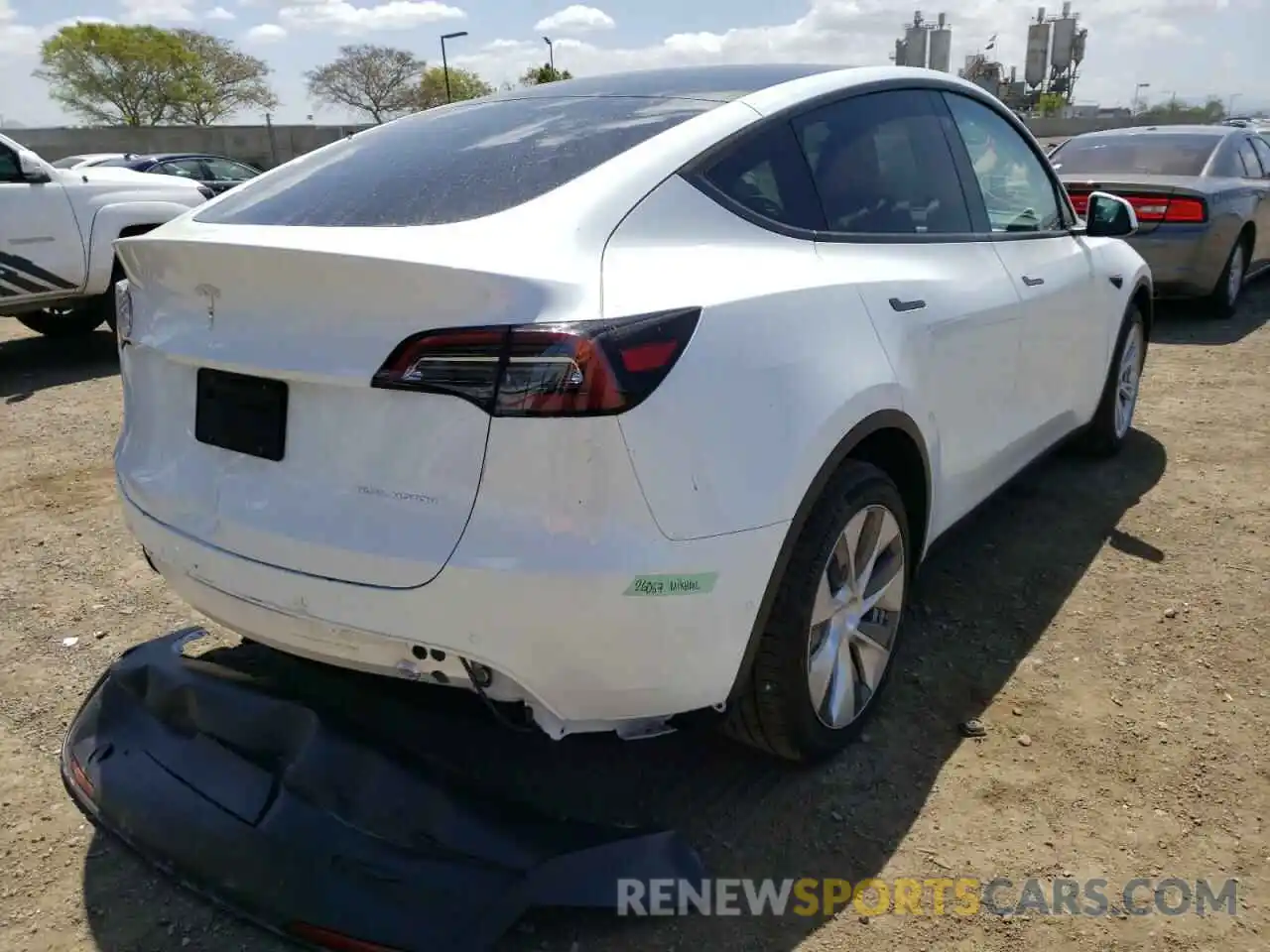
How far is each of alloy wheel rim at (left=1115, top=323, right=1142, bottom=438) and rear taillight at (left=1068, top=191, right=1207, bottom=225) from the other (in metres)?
2.98

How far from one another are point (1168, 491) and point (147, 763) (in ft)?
13.8

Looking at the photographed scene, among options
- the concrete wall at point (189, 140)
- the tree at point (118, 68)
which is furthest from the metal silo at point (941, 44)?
the tree at point (118, 68)

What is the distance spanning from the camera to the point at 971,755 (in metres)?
2.65

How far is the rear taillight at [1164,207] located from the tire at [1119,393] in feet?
9.69

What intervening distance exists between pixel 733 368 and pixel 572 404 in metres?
0.38

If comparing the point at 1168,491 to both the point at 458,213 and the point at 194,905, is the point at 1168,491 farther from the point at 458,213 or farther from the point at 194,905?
the point at 194,905

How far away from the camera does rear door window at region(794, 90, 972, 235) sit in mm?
2566

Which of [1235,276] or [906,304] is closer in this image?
[906,304]

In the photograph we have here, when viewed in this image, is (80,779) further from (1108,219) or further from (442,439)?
(1108,219)

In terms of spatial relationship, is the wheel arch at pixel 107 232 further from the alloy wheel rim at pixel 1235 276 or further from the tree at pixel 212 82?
the tree at pixel 212 82

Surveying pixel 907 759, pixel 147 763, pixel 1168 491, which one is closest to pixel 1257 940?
pixel 907 759

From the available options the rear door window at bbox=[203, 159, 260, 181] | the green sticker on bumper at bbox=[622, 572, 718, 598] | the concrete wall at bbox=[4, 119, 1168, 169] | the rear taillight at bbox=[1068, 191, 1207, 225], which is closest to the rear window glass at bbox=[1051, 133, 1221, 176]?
the rear taillight at bbox=[1068, 191, 1207, 225]

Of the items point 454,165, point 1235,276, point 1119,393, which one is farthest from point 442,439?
point 1235,276

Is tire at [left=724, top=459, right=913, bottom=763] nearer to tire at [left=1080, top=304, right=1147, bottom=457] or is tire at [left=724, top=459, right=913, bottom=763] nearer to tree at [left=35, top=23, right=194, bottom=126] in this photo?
tire at [left=1080, top=304, right=1147, bottom=457]
